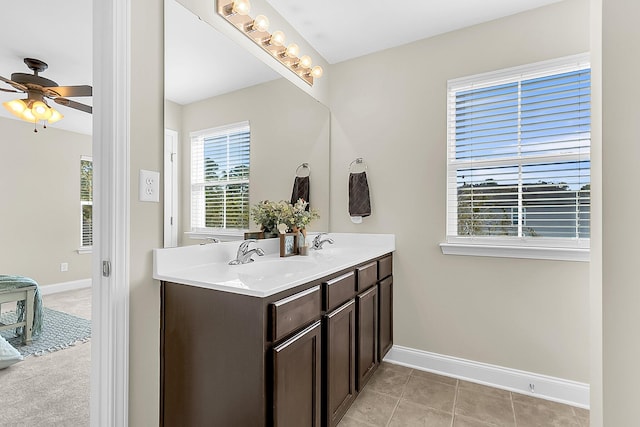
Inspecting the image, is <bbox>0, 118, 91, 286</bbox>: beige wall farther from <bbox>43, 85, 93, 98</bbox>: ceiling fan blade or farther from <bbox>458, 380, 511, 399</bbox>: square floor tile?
<bbox>458, 380, 511, 399</bbox>: square floor tile

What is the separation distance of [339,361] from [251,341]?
0.69m

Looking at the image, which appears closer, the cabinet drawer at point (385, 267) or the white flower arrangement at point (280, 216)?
the white flower arrangement at point (280, 216)

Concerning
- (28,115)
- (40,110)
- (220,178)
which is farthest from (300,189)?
(28,115)

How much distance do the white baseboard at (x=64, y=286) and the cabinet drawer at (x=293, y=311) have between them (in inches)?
197

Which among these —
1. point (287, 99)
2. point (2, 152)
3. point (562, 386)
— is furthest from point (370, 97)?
point (2, 152)

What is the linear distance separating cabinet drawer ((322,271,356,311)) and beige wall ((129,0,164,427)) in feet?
2.55

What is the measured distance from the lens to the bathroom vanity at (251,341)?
3.68 feet

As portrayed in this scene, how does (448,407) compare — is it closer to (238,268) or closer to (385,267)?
(385,267)

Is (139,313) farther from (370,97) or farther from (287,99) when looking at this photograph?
(370,97)

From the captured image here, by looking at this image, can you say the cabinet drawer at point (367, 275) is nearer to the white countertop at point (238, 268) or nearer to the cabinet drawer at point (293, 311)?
the white countertop at point (238, 268)

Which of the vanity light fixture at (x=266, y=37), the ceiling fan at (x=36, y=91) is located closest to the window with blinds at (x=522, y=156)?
the vanity light fixture at (x=266, y=37)

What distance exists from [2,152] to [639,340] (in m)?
6.07

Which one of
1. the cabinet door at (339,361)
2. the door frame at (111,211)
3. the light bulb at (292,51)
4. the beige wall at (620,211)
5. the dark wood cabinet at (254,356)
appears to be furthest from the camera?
the light bulb at (292,51)

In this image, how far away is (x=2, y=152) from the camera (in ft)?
13.3
